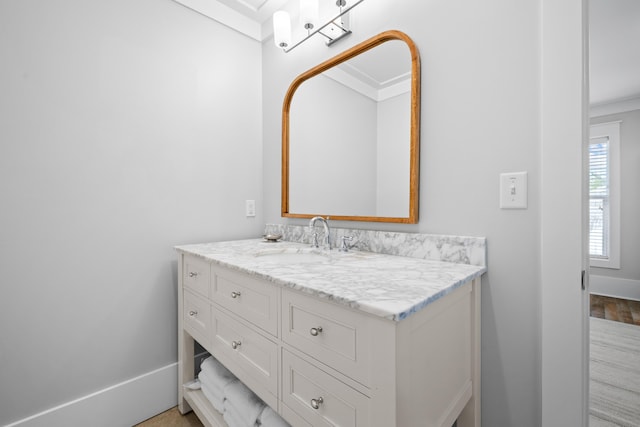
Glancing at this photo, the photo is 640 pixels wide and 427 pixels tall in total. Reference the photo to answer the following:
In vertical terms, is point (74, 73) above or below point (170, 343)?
above

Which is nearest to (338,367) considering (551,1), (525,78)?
(525,78)

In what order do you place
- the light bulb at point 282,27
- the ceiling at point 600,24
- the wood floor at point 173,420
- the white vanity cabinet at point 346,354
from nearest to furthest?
the white vanity cabinet at point 346,354, the wood floor at point 173,420, the light bulb at point 282,27, the ceiling at point 600,24

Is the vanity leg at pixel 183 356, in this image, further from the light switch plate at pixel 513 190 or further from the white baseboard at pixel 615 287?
the white baseboard at pixel 615 287

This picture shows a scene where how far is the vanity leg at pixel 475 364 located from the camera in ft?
3.34

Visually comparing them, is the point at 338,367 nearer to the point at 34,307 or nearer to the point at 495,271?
the point at 495,271

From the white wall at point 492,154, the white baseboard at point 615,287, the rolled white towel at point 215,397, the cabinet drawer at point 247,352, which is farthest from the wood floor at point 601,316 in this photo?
the white wall at point 492,154

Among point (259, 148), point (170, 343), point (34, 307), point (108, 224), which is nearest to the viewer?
point (34, 307)

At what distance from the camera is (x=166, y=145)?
1.62 m

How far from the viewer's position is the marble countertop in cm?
66

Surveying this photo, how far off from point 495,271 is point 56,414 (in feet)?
6.38

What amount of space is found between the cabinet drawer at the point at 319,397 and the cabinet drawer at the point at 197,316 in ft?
1.94

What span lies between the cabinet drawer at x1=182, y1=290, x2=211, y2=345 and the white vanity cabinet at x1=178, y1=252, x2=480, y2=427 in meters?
0.07

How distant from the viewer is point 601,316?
3.06m

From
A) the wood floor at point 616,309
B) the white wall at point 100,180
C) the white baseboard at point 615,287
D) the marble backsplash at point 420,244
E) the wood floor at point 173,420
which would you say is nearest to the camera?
the marble backsplash at point 420,244
